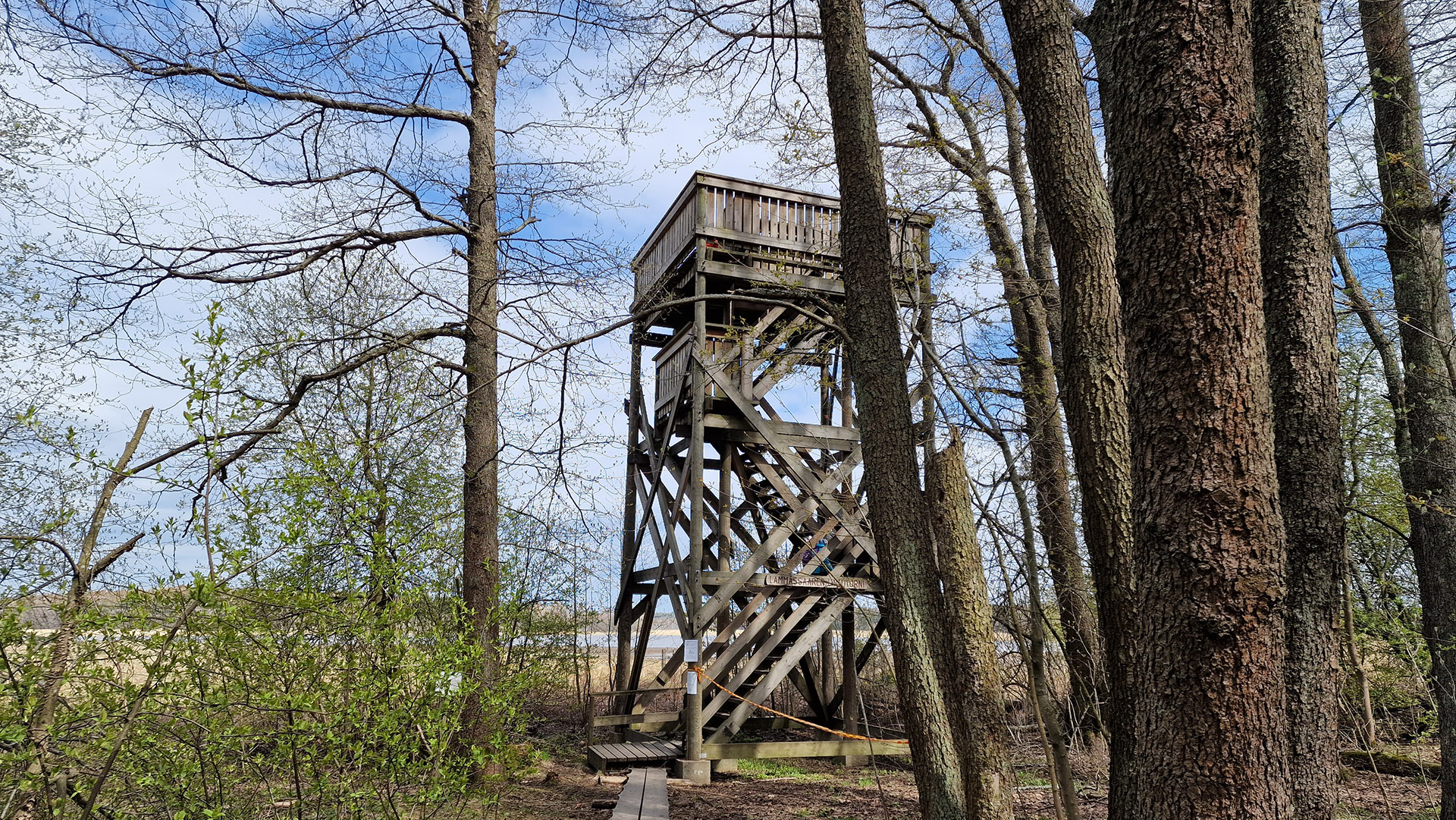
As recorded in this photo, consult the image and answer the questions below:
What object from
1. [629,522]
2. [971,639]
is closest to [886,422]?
→ [971,639]

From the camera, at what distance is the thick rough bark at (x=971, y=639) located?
457 centimetres

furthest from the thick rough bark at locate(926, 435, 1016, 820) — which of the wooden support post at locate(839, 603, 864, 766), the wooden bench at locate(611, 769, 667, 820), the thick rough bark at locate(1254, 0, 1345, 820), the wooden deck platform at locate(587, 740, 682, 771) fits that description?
the wooden support post at locate(839, 603, 864, 766)

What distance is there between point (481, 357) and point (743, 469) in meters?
4.41

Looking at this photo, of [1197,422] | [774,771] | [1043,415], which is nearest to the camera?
[1197,422]

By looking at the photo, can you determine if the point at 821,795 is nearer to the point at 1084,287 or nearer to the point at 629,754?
the point at 629,754

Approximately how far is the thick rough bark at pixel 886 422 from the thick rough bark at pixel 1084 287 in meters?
0.92

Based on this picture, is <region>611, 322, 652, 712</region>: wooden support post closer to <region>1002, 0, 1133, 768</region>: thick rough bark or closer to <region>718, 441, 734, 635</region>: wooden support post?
<region>718, 441, 734, 635</region>: wooden support post

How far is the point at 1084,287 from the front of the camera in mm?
4395

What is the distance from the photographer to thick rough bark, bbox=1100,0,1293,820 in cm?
281

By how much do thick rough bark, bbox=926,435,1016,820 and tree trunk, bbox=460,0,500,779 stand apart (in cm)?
392

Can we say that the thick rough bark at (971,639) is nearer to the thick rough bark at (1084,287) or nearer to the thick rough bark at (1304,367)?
the thick rough bark at (1084,287)

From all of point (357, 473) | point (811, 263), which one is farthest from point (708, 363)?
point (357, 473)

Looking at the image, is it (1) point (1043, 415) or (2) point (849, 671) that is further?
(2) point (849, 671)

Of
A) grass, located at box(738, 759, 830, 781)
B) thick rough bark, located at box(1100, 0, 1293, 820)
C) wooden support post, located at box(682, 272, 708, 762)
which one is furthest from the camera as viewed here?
grass, located at box(738, 759, 830, 781)
